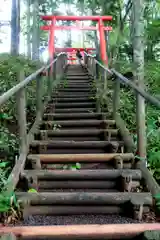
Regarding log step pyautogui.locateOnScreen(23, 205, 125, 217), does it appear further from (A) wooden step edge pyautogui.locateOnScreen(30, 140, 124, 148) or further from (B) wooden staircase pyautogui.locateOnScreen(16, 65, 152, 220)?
(A) wooden step edge pyautogui.locateOnScreen(30, 140, 124, 148)

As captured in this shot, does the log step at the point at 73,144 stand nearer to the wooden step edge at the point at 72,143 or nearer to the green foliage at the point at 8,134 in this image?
the wooden step edge at the point at 72,143

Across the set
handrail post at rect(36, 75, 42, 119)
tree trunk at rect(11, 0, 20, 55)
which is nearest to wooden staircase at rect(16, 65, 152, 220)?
handrail post at rect(36, 75, 42, 119)

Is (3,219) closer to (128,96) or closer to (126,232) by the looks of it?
(126,232)

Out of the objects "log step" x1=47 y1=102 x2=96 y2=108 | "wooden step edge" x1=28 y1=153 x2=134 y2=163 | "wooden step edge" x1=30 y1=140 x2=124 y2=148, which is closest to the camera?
"wooden step edge" x1=28 y1=153 x2=134 y2=163

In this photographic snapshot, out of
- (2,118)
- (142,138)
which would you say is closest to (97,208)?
(142,138)

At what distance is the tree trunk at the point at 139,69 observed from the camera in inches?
162

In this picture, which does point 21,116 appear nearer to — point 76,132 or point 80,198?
point 76,132

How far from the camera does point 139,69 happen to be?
4285 mm

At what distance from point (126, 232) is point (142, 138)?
62.4 inches

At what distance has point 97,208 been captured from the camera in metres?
3.27

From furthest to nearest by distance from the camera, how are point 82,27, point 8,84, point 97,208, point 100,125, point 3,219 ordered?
point 82,27 < point 8,84 < point 100,125 < point 97,208 < point 3,219

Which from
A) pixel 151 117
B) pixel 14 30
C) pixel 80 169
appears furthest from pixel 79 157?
pixel 14 30

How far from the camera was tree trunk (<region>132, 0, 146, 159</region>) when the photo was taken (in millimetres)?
4125

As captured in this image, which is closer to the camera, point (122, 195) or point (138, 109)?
point (122, 195)
